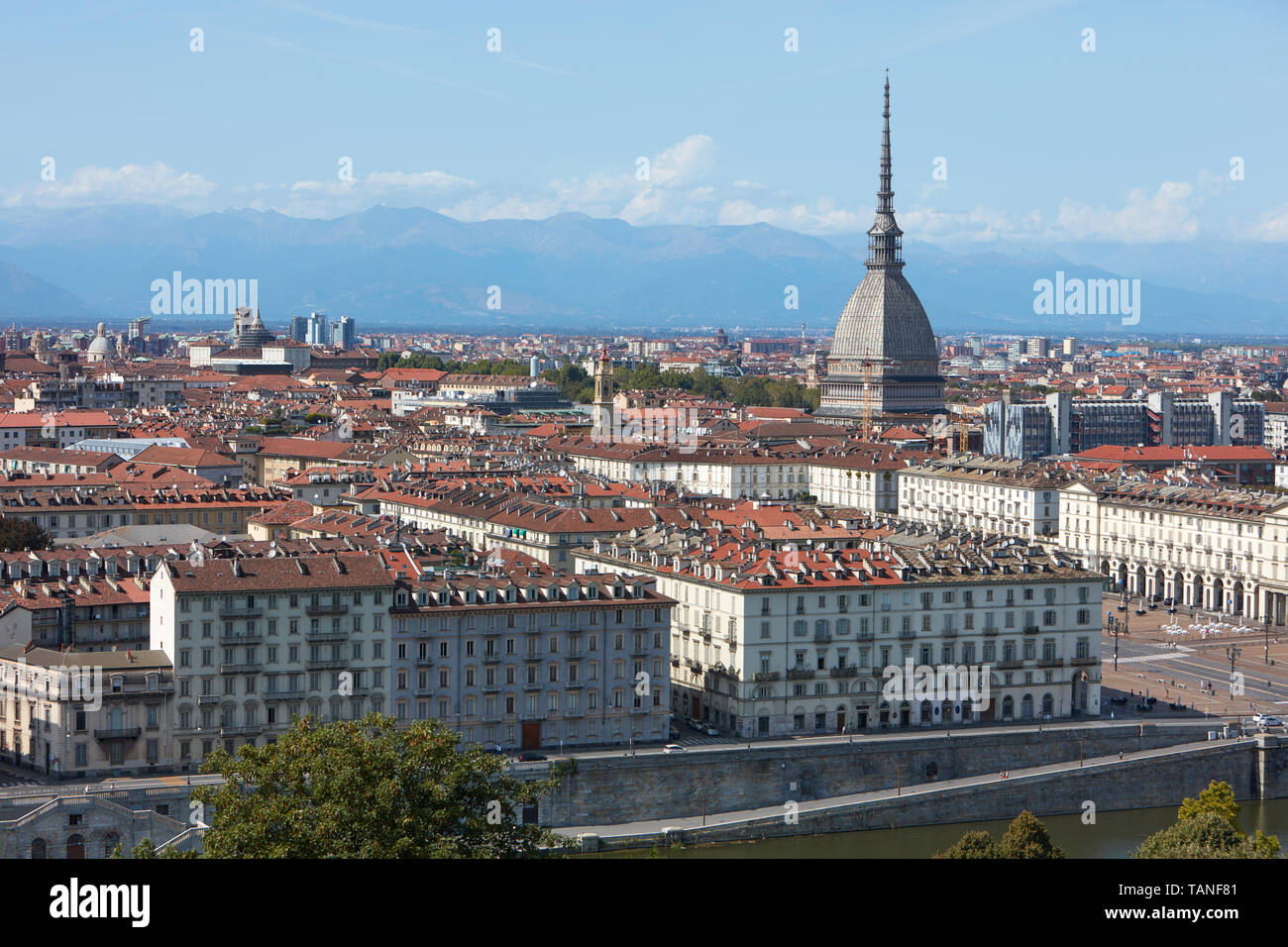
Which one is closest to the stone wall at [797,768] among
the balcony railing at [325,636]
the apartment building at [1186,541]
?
the balcony railing at [325,636]

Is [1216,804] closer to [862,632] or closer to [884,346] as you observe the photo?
[862,632]

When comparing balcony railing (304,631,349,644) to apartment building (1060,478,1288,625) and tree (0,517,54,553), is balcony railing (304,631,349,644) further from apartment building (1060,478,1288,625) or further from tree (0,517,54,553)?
apartment building (1060,478,1288,625)

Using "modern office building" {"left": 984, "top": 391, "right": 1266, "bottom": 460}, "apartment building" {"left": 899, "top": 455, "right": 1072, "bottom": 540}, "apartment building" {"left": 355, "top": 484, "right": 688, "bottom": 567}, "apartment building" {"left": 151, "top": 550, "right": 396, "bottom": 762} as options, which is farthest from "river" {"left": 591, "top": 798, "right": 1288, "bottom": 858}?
"modern office building" {"left": 984, "top": 391, "right": 1266, "bottom": 460}

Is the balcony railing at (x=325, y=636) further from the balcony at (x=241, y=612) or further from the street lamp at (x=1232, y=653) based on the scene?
the street lamp at (x=1232, y=653)

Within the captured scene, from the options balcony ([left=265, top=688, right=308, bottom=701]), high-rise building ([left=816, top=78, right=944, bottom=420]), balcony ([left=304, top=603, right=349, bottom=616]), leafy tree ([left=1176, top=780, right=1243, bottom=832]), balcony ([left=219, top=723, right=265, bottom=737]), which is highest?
high-rise building ([left=816, top=78, right=944, bottom=420])
